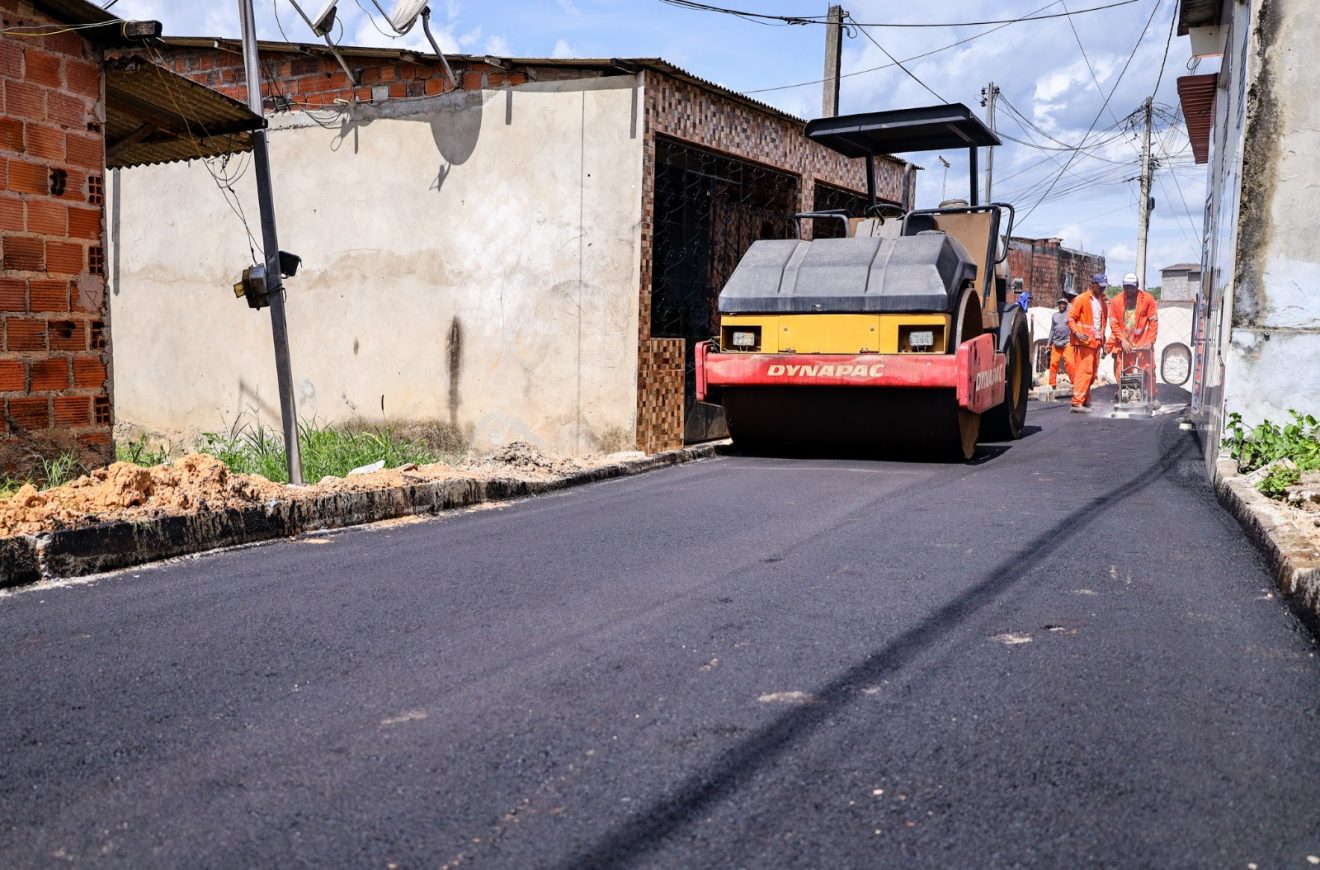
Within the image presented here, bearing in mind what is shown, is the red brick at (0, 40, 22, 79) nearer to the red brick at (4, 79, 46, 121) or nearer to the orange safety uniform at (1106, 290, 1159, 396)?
the red brick at (4, 79, 46, 121)

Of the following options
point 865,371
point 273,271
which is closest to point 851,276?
point 865,371

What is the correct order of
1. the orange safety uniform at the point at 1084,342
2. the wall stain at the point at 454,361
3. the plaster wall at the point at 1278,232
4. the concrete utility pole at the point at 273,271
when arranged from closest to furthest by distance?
the concrete utility pole at the point at 273,271, the plaster wall at the point at 1278,232, the wall stain at the point at 454,361, the orange safety uniform at the point at 1084,342

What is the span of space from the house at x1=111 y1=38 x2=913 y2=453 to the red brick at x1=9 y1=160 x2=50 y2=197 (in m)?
2.85

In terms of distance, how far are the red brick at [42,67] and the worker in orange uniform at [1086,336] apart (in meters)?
12.0

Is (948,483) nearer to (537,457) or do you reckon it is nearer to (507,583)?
(537,457)

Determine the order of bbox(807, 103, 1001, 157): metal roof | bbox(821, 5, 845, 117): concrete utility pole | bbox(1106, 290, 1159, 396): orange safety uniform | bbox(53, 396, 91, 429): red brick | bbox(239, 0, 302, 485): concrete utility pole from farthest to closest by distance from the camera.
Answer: bbox(821, 5, 845, 117): concrete utility pole < bbox(1106, 290, 1159, 396): orange safety uniform < bbox(807, 103, 1001, 157): metal roof < bbox(239, 0, 302, 485): concrete utility pole < bbox(53, 396, 91, 429): red brick

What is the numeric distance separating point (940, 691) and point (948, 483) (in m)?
4.83

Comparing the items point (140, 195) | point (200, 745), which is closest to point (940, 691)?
point (200, 745)

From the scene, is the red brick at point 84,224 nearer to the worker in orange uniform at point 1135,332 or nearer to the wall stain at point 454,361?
the wall stain at point 454,361

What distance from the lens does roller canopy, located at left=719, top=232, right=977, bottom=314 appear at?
865 centimetres

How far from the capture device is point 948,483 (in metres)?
7.95

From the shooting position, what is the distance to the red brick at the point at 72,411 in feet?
21.8

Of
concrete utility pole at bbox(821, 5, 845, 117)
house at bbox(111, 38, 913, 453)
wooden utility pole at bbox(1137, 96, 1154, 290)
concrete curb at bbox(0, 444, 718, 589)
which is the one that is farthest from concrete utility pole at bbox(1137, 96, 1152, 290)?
concrete curb at bbox(0, 444, 718, 589)

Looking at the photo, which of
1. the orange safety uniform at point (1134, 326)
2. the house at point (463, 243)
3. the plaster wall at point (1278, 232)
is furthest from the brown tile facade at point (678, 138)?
the orange safety uniform at point (1134, 326)
